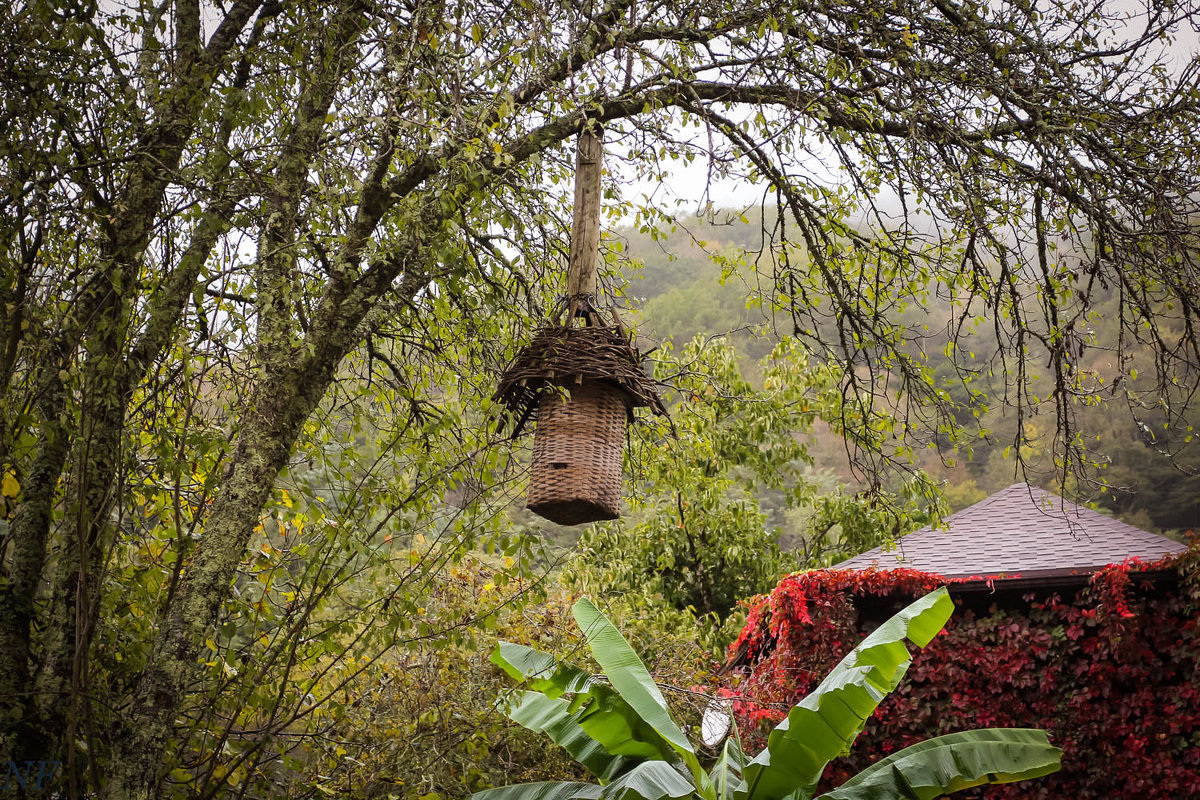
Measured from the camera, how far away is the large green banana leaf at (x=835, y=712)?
4.78 metres

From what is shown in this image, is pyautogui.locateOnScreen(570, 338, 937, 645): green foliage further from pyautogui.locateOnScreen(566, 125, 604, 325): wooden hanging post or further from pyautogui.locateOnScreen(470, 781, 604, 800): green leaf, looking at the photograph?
pyautogui.locateOnScreen(566, 125, 604, 325): wooden hanging post

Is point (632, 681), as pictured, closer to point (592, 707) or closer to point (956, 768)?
point (592, 707)

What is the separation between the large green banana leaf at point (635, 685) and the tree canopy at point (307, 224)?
1511 mm

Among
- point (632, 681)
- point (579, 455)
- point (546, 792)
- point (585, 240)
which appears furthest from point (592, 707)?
point (585, 240)

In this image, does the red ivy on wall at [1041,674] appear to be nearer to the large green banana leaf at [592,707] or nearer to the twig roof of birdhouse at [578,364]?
the large green banana leaf at [592,707]

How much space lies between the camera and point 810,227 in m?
4.63

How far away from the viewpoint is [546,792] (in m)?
5.13

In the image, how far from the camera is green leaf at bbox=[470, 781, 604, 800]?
498 centimetres

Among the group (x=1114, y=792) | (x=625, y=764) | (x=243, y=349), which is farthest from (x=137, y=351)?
(x=1114, y=792)

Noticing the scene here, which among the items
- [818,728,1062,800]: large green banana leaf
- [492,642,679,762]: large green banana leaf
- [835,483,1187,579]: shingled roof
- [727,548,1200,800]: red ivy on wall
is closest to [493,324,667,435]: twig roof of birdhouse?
[492,642,679,762]: large green banana leaf

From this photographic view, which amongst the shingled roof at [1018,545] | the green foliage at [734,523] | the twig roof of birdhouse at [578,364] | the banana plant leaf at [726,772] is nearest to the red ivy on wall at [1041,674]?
the shingled roof at [1018,545]

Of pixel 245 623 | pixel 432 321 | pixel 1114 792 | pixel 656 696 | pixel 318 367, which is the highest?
pixel 432 321

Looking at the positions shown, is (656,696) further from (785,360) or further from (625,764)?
(785,360)

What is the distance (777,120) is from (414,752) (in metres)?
4.24
